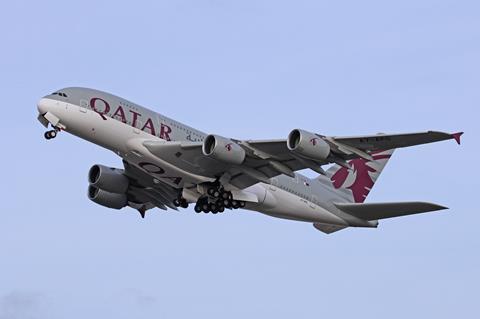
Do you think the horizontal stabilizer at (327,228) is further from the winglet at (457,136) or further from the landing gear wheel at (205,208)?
the winglet at (457,136)

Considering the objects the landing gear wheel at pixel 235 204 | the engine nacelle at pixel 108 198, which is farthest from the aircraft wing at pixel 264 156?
the engine nacelle at pixel 108 198

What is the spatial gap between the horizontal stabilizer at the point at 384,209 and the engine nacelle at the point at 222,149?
7383 millimetres

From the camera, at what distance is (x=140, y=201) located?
2217 inches

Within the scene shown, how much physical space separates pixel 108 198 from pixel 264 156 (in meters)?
10.1

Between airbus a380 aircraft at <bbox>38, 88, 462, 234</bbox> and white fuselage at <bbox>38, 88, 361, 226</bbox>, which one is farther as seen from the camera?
white fuselage at <bbox>38, 88, 361, 226</bbox>

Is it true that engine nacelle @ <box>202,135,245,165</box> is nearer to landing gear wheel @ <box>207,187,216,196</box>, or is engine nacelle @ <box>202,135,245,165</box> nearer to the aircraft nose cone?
landing gear wheel @ <box>207,187,216,196</box>

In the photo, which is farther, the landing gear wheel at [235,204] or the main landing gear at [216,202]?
the landing gear wheel at [235,204]

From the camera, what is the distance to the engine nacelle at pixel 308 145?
47156 mm

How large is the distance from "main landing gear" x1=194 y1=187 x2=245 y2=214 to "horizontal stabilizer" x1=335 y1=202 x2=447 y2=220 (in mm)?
5310

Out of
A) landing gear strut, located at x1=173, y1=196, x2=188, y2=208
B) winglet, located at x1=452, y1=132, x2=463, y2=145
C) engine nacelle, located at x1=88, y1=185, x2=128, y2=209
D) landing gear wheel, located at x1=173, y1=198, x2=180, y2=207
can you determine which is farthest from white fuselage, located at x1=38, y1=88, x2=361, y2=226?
winglet, located at x1=452, y1=132, x2=463, y2=145

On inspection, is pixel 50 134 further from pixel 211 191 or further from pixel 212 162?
pixel 211 191

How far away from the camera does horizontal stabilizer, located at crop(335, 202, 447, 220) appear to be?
50406mm

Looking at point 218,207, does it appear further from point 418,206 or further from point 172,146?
point 418,206

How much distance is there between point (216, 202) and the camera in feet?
170
